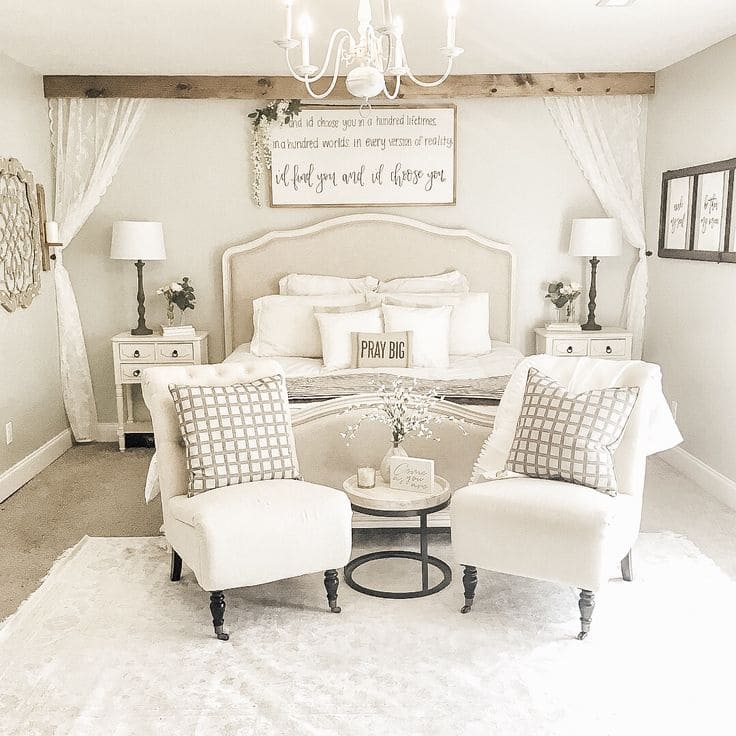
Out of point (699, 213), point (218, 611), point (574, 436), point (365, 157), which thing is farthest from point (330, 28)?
point (218, 611)

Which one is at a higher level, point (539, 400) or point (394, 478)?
point (539, 400)

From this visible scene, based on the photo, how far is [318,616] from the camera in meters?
3.08

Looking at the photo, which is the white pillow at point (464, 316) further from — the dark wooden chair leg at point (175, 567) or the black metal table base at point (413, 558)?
the dark wooden chair leg at point (175, 567)

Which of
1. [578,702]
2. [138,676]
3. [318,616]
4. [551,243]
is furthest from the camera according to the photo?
[551,243]

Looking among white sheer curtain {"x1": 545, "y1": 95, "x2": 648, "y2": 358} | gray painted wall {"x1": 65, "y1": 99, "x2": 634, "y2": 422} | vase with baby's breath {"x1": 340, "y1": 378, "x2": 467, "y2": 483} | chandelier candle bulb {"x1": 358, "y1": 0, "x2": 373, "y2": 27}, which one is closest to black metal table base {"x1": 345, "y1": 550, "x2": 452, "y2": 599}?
vase with baby's breath {"x1": 340, "y1": 378, "x2": 467, "y2": 483}

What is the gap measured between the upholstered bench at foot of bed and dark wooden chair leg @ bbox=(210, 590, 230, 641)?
2.1 inches

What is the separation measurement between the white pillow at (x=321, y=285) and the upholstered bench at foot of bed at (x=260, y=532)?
2.56m

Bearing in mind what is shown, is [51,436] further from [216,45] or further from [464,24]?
[464,24]

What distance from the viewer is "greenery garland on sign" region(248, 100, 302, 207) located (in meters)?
5.44

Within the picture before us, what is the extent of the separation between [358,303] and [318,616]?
2.60m

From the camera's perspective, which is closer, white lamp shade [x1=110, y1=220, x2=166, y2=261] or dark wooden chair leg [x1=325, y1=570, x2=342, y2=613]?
dark wooden chair leg [x1=325, y1=570, x2=342, y2=613]

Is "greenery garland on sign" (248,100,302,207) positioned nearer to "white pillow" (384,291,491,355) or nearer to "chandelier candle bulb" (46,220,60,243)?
"white pillow" (384,291,491,355)

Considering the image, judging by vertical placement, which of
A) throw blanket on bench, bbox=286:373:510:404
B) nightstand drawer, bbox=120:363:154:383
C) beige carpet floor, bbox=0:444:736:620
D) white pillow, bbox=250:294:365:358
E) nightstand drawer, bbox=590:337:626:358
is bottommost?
beige carpet floor, bbox=0:444:736:620

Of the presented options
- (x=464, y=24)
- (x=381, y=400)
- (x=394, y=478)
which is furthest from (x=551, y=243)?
(x=394, y=478)
